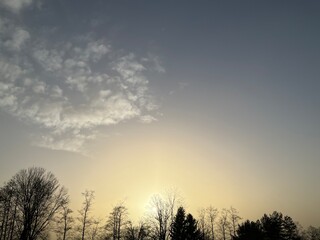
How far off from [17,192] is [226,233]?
6470 cm

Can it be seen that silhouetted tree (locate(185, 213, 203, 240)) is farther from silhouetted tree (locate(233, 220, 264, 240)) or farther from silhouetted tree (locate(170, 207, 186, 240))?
silhouetted tree (locate(233, 220, 264, 240))

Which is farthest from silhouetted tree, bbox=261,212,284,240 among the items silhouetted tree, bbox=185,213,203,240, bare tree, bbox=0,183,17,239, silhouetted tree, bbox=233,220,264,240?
bare tree, bbox=0,183,17,239

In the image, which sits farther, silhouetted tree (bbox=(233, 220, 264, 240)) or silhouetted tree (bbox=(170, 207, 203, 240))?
silhouetted tree (bbox=(233, 220, 264, 240))

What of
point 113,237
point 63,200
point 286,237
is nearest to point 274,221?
point 286,237

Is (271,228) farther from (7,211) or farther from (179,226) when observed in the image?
(7,211)

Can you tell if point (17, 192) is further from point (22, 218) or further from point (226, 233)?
point (226, 233)

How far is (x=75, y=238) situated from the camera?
64062 mm

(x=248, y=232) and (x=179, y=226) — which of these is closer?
(x=179, y=226)

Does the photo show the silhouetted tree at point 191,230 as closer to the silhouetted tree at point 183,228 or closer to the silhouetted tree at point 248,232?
the silhouetted tree at point 183,228

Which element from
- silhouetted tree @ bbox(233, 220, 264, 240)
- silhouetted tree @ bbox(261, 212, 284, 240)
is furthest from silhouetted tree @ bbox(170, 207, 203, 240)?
silhouetted tree @ bbox(261, 212, 284, 240)

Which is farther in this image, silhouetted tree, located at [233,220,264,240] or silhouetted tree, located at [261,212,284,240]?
silhouetted tree, located at [261,212,284,240]

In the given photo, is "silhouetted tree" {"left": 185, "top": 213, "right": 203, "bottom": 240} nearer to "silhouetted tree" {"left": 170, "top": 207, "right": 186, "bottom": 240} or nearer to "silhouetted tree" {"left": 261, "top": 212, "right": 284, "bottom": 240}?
"silhouetted tree" {"left": 170, "top": 207, "right": 186, "bottom": 240}

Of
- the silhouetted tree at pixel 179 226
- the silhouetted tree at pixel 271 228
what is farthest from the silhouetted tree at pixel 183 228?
the silhouetted tree at pixel 271 228

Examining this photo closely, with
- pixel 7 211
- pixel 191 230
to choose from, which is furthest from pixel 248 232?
pixel 7 211
